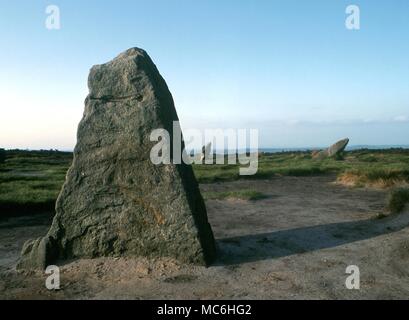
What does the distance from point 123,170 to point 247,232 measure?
360 centimetres

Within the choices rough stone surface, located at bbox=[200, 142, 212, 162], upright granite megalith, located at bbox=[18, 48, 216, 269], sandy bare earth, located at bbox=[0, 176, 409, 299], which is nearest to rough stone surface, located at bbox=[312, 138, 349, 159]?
rough stone surface, located at bbox=[200, 142, 212, 162]

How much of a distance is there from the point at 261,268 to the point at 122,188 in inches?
104

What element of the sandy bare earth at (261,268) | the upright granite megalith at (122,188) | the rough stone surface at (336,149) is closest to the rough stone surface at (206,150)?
the rough stone surface at (336,149)

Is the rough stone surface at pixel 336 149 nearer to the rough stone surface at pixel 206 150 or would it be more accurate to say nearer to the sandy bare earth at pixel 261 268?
the rough stone surface at pixel 206 150

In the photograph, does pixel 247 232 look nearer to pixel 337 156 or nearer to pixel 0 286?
pixel 0 286

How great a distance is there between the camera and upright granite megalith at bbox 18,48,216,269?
22.6 ft

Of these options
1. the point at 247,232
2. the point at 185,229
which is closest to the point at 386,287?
the point at 185,229

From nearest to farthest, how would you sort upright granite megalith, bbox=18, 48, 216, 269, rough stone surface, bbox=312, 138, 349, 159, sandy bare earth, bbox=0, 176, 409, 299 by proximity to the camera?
sandy bare earth, bbox=0, 176, 409, 299
upright granite megalith, bbox=18, 48, 216, 269
rough stone surface, bbox=312, 138, 349, 159

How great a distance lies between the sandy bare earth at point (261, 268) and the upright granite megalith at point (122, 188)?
0.30m

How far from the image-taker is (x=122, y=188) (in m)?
7.16

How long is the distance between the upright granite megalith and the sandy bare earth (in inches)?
11.9

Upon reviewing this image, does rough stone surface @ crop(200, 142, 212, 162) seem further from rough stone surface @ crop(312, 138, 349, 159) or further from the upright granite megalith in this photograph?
the upright granite megalith
